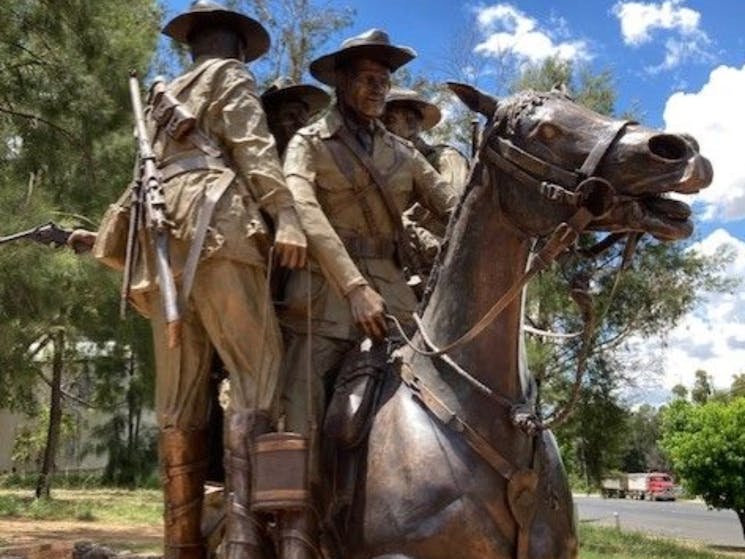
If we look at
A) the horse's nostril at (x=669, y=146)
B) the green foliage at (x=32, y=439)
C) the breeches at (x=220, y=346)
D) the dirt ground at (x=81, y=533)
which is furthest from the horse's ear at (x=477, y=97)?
the green foliage at (x=32, y=439)

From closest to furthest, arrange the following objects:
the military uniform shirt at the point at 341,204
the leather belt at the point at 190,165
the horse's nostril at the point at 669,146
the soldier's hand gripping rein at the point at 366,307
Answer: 1. the horse's nostril at the point at 669,146
2. the soldier's hand gripping rein at the point at 366,307
3. the military uniform shirt at the point at 341,204
4. the leather belt at the point at 190,165

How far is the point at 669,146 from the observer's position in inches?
120

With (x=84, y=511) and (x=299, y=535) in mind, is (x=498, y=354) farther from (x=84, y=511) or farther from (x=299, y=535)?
(x=84, y=511)

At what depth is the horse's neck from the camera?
344 cm

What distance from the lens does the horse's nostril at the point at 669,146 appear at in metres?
3.03

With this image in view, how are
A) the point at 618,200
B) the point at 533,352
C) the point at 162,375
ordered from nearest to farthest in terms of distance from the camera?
the point at 618,200 < the point at 162,375 < the point at 533,352

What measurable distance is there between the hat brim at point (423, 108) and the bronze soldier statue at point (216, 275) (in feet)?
3.87

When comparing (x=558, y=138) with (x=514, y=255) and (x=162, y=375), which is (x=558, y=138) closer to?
(x=514, y=255)

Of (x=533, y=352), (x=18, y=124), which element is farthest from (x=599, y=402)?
(x=18, y=124)

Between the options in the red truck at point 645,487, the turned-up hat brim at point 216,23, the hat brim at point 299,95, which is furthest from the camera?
the red truck at point 645,487

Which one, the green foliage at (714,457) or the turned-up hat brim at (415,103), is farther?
the green foliage at (714,457)

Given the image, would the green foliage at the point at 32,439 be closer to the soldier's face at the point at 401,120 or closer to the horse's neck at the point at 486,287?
the soldier's face at the point at 401,120

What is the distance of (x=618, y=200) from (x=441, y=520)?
1129mm

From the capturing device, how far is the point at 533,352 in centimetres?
1395
